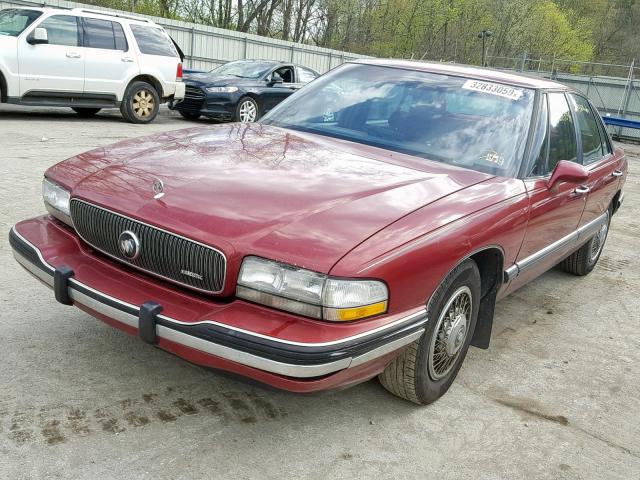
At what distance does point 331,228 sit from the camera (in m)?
2.47

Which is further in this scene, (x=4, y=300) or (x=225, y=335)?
(x=4, y=300)

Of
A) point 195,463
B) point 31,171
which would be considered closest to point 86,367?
point 195,463

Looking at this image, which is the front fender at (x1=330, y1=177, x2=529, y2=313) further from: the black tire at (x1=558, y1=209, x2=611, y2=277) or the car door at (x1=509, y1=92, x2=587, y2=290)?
the black tire at (x1=558, y1=209, x2=611, y2=277)

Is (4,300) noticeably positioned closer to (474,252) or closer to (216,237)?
(216,237)

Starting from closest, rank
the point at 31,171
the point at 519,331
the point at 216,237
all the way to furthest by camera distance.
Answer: the point at 216,237
the point at 519,331
the point at 31,171

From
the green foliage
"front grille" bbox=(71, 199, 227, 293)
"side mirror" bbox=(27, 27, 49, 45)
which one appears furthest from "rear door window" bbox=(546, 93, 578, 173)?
the green foliage

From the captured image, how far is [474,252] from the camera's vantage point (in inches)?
115

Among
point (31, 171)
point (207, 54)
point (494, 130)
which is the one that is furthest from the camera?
point (207, 54)

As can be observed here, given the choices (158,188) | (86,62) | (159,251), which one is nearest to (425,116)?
(158,188)

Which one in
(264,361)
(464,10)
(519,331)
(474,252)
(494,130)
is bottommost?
(519,331)

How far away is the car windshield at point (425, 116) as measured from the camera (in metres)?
3.54

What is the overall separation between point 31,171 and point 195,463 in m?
5.34

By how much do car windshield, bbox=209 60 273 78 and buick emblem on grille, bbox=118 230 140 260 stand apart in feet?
37.7

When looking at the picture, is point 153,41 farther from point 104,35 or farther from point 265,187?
point 265,187
